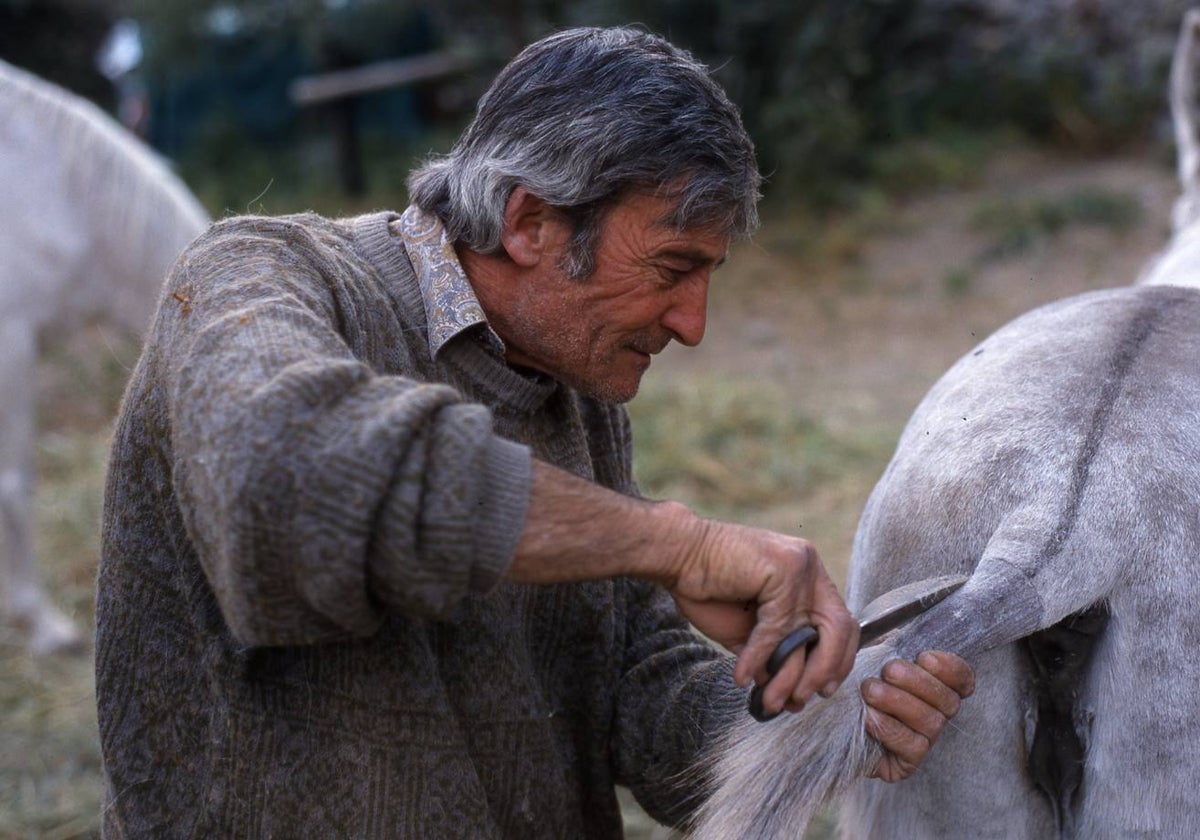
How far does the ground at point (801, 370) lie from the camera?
418cm

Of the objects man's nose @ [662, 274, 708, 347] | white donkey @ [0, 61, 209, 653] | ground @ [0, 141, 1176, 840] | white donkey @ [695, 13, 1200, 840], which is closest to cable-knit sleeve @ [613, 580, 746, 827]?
white donkey @ [695, 13, 1200, 840]

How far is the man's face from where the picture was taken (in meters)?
1.71

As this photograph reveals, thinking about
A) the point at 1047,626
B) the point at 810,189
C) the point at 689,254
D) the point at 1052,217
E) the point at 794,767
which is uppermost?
the point at 689,254

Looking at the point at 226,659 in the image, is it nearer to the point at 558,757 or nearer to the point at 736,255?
the point at 558,757

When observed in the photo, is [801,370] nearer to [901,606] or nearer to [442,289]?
[442,289]

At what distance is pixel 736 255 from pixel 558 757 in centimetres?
772

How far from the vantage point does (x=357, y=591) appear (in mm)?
1270

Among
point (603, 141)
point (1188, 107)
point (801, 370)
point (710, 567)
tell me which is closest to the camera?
point (710, 567)

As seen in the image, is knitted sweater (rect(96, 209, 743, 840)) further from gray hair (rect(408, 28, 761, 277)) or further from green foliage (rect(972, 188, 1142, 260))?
green foliage (rect(972, 188, 1142, 260))

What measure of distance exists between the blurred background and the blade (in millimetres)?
3034

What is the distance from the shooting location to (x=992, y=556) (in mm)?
1567

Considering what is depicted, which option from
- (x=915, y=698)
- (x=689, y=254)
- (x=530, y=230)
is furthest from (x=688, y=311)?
(x=915, y=698)

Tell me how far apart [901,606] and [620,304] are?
58cm

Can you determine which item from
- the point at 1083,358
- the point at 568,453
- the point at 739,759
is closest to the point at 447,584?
the point at 739,759
